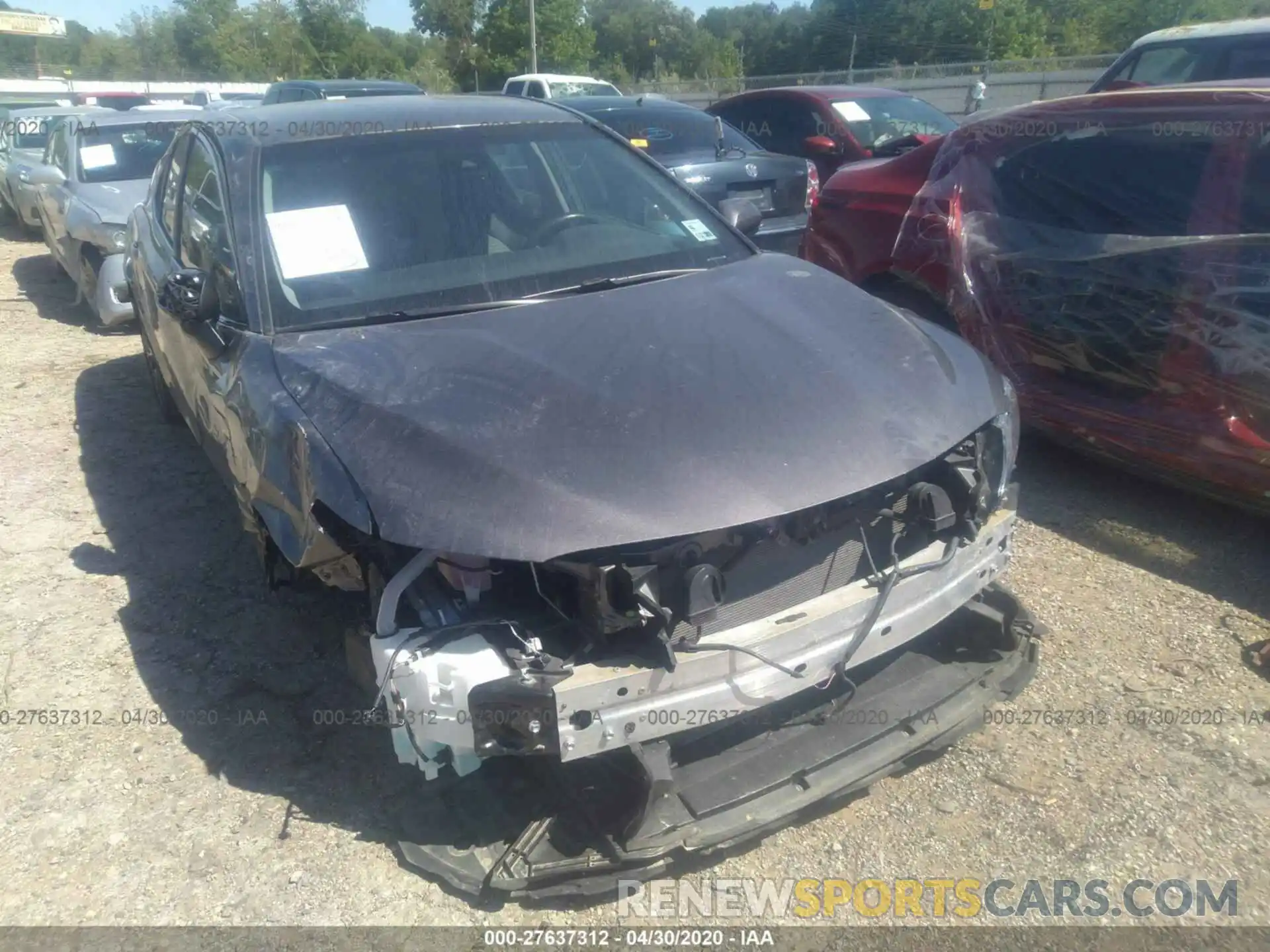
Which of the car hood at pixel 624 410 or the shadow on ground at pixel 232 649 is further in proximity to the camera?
the shadow on ground at pixel 232 649

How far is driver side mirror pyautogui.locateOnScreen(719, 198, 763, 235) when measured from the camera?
156 inches

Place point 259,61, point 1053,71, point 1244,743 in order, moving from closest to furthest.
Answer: point 1244,743
point 1053,71
point 259,61

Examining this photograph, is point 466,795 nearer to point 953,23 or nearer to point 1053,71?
point 1053,71

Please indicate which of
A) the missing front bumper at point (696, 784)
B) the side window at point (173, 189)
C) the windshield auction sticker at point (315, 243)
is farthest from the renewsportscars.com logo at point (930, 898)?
the side window at point (173, 189)

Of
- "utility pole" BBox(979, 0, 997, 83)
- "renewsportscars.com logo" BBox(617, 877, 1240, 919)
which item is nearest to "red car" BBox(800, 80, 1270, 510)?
"renewsportscars.com logo" BBox(617, 877, 1240, 919)

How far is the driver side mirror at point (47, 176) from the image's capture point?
333 inches

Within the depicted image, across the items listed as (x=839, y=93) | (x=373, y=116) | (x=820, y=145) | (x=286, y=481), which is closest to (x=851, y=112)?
(x=839, y=93)

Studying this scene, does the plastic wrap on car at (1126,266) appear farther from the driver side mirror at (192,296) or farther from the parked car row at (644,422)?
the driver side mirror at (192,296)

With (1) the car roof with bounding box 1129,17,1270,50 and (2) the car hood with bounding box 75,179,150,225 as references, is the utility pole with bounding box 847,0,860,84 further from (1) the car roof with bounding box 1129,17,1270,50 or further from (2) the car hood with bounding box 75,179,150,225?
(2) the car hood with bounding box 75,179,150,225

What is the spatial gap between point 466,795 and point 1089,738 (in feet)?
5.93

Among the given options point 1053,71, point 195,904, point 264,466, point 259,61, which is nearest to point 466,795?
point 195,904

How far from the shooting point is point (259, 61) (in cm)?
4441

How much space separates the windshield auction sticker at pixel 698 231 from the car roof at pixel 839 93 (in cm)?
689

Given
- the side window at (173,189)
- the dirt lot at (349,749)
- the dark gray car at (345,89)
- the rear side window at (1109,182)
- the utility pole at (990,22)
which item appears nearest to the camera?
the dirt lot at (349,749)
